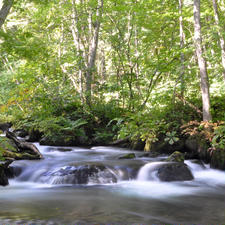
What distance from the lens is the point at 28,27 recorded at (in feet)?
56.0

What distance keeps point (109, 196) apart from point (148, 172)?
6.68 feet

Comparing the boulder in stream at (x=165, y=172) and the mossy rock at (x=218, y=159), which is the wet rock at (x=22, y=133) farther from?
the mossy rock at (x=218, y=159)

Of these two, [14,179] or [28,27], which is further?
[28,27]

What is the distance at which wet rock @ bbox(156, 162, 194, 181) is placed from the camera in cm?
697

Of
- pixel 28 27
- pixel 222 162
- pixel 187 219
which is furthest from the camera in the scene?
pixel 28 27

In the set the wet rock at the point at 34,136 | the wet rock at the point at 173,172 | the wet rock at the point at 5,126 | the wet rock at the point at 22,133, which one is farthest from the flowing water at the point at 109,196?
the wet rock at the point at 5,126

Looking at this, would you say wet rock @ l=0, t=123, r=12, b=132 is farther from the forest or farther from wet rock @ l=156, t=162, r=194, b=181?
wet rock @ l=156, t=162, r=194, b=181

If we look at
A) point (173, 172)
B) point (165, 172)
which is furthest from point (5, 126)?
point (173, 172)

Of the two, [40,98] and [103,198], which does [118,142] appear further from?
[103,198]

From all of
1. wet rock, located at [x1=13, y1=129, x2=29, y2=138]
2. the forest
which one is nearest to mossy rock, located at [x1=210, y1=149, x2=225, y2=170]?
the forest

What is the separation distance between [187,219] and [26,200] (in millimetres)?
2923

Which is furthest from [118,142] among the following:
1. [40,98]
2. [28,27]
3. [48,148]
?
[28,27]

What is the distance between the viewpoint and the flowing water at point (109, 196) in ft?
12.6

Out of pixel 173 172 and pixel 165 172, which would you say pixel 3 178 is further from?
pixel 173 172
